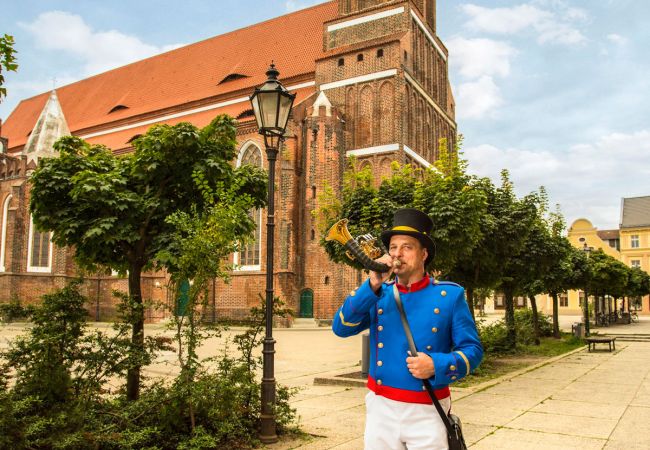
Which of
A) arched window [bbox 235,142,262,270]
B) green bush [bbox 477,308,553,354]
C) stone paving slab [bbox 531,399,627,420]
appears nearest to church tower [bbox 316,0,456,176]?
arched window [bbox 235,142,262,270]

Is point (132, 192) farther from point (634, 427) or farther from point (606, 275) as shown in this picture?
point (606, 275)

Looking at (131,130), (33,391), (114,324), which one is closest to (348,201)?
(114,324)

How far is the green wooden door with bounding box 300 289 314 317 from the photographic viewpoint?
29281 mm

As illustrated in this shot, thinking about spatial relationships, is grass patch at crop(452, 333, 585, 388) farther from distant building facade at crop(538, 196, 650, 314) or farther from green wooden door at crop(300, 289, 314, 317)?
distant building facade at crop(538, 196, 650, 314)

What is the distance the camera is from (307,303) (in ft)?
96.5

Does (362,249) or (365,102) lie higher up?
(365,102)

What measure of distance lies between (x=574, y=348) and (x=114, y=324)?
1534 centimetres

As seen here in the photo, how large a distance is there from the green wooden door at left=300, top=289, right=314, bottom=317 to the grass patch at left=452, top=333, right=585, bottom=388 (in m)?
12.7

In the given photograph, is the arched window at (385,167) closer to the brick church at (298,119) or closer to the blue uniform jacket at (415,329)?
the brick church at (298,119)

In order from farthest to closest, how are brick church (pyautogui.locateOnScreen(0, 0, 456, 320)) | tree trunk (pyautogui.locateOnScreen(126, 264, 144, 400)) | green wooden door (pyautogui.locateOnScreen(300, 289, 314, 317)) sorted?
brick church (pyautogui.locateOnScreen(0, 0, 456, 320))
green wooden door (pyautogui.locateOnScreen(300, 289, 314, 317))
tree trunk (pyautogui.locateOnScreen(126, 264, 144, 400))

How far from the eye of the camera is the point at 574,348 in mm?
17266

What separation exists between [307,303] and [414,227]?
27001 millimetres

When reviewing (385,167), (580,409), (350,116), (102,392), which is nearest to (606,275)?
(385,167)

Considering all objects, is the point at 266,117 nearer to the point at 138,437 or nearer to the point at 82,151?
the point at 82,151
